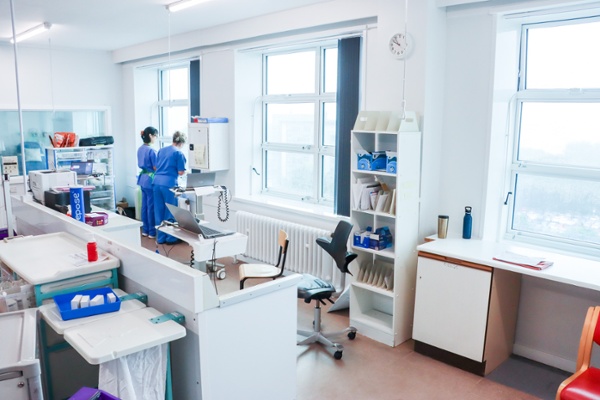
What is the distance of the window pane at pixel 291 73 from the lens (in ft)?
18.7

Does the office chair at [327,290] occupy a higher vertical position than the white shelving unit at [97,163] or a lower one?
lower

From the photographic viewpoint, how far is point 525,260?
340 centimetres

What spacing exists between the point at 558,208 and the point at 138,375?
10.7ft

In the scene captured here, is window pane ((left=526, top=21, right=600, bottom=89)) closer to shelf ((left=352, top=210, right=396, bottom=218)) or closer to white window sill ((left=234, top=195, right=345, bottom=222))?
shelf ((left=352, top=210, right=396, bottom=218))

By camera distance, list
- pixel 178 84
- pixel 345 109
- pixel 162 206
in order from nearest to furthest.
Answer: pixel 345 109, pixel 162 206, pixel 178 84

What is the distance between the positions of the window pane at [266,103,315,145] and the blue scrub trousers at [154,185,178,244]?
5.46ft

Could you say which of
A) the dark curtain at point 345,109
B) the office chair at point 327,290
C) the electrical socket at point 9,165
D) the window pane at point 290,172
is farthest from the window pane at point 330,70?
the electrical socket at point 9,165

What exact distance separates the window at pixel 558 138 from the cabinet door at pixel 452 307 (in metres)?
0.85

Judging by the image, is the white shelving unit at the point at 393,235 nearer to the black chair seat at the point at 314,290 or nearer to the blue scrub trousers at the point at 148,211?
the black chair seat at the point at 314,290

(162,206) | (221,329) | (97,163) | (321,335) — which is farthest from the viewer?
(97,163)

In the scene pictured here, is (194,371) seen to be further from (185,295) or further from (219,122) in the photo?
(219,122)

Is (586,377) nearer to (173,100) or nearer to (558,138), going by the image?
(558,138)

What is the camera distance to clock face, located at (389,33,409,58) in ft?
13.2

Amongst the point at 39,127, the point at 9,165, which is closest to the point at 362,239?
the point at 9,165
